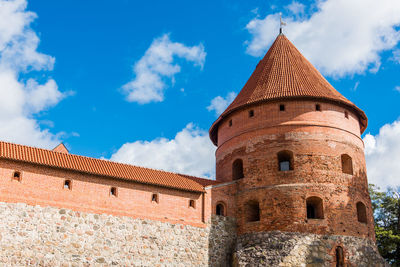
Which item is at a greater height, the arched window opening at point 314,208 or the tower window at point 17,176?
the tower window at point 17,176

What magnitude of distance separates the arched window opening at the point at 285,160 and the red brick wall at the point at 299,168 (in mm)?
267

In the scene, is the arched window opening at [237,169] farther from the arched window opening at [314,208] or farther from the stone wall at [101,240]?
the arched window opening at [314,208]

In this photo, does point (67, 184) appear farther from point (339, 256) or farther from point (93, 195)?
point (339, 256)

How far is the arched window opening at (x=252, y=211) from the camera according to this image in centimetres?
1620

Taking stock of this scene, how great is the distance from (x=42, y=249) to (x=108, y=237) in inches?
79.8

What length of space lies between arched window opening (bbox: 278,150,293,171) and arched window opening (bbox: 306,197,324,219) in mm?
1389

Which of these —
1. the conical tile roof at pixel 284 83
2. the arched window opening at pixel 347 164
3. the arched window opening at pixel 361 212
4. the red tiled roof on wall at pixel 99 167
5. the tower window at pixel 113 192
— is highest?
the conical tile roof at pixel 284 83

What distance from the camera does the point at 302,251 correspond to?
1432 cm

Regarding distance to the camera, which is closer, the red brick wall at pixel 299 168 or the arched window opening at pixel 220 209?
the red brick wall at pixel 299 168

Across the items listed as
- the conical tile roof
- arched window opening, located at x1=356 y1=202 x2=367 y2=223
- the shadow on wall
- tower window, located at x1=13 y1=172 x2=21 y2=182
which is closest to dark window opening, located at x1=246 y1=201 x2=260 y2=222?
the shadow on wall

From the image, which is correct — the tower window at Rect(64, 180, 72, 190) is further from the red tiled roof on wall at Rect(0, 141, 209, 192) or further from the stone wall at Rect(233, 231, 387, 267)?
the stone wall at Rect(233, 231, 387, 267)

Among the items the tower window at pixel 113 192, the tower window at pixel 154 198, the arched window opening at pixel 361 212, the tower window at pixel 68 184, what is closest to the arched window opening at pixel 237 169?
the tower window at pixel 154 198

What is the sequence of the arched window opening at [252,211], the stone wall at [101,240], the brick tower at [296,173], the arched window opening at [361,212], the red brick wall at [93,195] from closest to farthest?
the stone wall at [101,240]
the red brick wall at [93,195]
the brick tower at [296,173]
the arched window opening at [361,212]
the arched window opening at [252,211]

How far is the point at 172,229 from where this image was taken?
49.0ft
